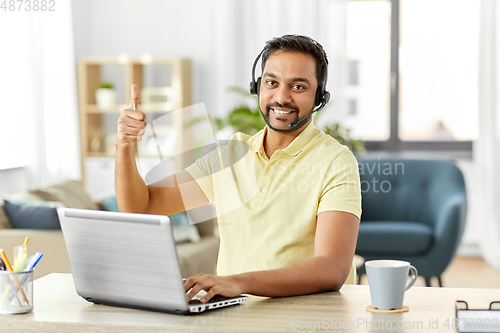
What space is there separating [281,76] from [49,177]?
3.21 m

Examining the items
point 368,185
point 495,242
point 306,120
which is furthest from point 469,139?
point 306,120

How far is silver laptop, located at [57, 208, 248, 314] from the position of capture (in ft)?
2.92

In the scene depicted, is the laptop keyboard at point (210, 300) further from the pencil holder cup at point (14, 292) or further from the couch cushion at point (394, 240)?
the couch cushion at point (394, 240)

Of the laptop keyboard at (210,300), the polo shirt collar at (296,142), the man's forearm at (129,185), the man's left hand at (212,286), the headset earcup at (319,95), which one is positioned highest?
the headset earcup at (319,95)

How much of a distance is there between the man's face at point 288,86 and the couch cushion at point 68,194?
75.3 inches

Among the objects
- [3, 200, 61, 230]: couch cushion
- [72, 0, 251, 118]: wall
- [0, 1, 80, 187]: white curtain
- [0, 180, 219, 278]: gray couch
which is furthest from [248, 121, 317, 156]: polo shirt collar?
[72, 0, 251, 118]: wall

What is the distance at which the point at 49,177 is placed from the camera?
415 centimetres

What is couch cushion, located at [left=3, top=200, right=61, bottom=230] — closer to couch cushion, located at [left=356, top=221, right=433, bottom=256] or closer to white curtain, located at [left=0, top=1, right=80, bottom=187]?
white curtain, located at [left=0, top=1, right=80, bottom=187]

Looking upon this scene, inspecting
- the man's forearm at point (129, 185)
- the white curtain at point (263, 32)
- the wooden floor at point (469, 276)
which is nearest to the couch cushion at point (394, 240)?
the wooden floor at point (469, 276)

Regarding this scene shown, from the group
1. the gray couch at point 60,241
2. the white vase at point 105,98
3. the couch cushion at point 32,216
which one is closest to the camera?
the gray couch at point 60,241

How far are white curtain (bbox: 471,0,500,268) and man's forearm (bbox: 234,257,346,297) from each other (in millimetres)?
3588

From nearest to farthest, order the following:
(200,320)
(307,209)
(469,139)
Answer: (200,320), (307,209), (469,139)

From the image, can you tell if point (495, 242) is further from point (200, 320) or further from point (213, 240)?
point (200, 320)

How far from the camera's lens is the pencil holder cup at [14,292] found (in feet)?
3.17
